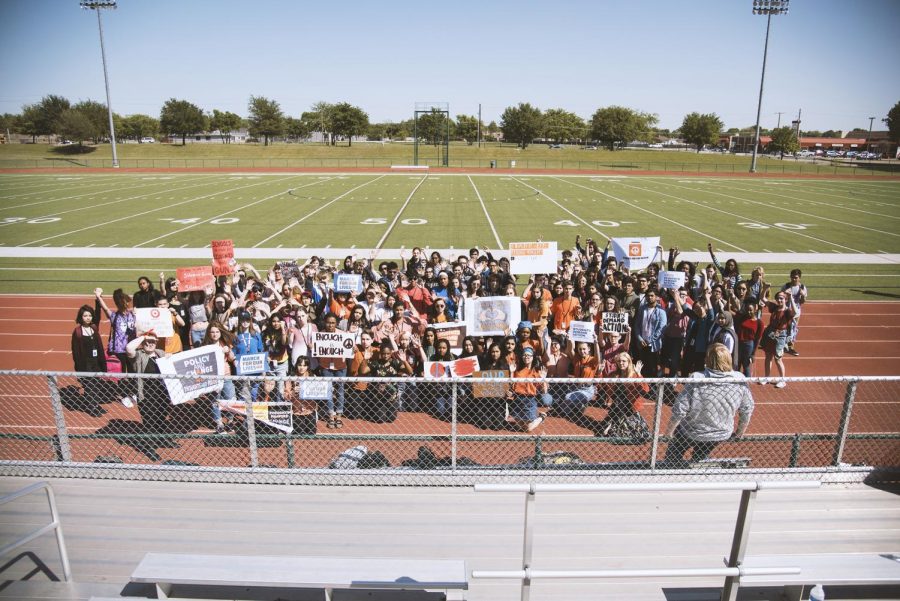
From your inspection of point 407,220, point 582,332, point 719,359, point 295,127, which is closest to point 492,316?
point 582,332

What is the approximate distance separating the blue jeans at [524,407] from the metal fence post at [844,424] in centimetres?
364

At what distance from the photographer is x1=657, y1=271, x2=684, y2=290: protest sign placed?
10891mm

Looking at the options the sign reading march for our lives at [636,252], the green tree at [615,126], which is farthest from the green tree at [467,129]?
the sign reading march for our lives at [636,252]

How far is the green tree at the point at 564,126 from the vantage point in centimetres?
14125

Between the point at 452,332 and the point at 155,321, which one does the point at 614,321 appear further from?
the point at 155,321

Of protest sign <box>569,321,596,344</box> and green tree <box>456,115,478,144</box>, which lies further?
green tree <box>456,115,478,144</box>

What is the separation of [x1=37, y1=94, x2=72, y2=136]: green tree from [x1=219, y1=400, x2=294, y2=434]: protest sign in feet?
397

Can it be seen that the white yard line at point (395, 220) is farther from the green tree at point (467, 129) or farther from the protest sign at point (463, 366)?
the green tree at point (467, 129)

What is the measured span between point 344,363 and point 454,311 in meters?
3.31

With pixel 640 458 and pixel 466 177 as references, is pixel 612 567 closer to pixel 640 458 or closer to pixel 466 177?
pixel 640 458

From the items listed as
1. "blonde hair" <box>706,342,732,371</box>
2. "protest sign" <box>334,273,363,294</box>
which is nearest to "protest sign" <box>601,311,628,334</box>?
Answer: "blonde hair" <box>706,342,732,371</box>

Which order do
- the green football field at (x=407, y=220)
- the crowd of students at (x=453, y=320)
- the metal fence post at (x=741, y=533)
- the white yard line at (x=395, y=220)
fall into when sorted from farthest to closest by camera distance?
1. the white yard line at (x=395, y=220)
2. the green football field at (x=407, y=220)
3. the crowd of students at (x=453, y=320)
4. the metal fence post at (x=741, y=533)

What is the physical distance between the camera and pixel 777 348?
10297 mm

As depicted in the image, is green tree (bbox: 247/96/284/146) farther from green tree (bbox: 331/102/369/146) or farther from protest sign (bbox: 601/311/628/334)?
protest sign (bbox: 601/311/628/334)
